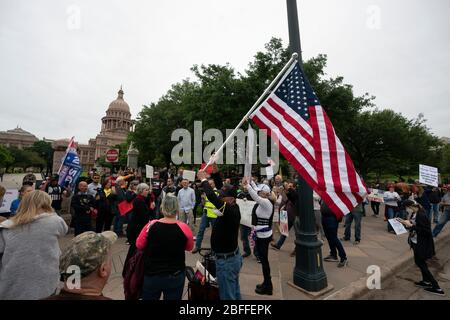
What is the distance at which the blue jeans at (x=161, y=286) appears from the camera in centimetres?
267

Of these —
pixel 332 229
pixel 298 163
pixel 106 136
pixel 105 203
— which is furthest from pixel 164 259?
pixel 106 136

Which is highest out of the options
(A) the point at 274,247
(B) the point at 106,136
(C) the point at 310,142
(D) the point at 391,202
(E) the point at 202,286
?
(B) the point at 106,136

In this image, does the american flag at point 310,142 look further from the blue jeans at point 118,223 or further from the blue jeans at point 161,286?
the blue jeans at point 118,223

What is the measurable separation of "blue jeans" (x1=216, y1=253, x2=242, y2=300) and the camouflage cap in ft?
5.99

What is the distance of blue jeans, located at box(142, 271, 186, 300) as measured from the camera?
267 centimetres

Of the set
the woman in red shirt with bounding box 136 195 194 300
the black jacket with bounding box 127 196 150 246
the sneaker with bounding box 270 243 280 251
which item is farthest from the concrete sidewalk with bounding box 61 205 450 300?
the woman in red shirt with bounding box 136 195 194 300

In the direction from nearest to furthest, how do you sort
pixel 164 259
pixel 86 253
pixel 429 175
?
1. pixel 86 253
2. pixel 164 259
3. pixel 429 175

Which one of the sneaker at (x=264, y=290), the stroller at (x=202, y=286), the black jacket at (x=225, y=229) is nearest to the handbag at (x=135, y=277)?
the stroller at (x=202, y=286)

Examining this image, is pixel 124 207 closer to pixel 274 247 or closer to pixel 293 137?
pixel 274 247

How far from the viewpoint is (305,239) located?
4344mm

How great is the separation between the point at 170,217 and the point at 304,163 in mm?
2136

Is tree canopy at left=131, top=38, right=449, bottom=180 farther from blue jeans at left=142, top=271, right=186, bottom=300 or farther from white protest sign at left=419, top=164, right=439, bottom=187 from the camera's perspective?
blue jeans at left=142, top=271, right=186, bottom=300

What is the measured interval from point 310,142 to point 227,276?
92.5 inches
